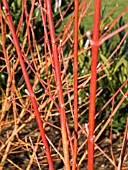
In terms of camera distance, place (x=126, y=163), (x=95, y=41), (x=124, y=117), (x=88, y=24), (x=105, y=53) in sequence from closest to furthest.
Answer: (x=95, y=41) < (x=126, y=163) < (x=124, y=117) < (x=105, y=53) < (x=88, y=24)

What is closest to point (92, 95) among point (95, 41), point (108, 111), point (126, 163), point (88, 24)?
point (95, 41)

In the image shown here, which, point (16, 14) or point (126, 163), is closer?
point (126, 163)

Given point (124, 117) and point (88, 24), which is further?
point (88, 24)

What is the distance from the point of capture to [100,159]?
14.1 feet

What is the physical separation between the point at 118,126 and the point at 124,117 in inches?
3.8

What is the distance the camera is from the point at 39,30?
198 inches

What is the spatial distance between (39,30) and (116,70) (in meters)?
0.89

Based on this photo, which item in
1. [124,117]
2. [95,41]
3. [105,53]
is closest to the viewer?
[95,41]

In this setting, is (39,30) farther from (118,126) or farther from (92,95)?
(92,95)

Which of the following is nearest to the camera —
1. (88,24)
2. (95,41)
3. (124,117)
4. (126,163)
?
(95,41)

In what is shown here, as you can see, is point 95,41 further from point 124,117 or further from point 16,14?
Answer: point 16,14

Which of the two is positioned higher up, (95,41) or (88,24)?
(95,41)

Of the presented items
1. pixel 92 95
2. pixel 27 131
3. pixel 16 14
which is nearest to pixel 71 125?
pixel 27 131

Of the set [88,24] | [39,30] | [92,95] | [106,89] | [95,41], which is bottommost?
[88,24]
